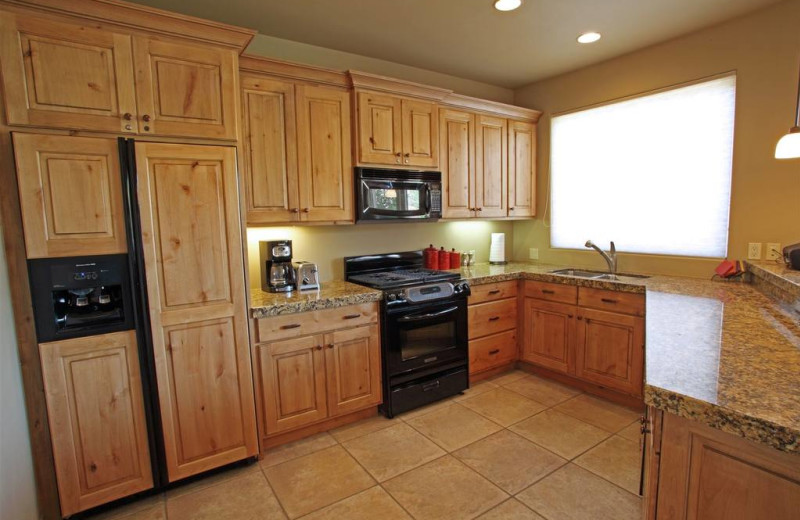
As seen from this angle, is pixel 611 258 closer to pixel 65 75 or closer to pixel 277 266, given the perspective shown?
pixel 277 266

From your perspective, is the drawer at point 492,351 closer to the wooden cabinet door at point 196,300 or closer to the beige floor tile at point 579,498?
the beige floor tile at point 579,498

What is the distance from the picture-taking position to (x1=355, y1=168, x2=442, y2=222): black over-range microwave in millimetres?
2918

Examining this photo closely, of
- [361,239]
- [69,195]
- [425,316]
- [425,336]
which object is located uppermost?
[69,195]

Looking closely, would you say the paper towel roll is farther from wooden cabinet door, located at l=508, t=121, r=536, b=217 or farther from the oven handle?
the oven handle

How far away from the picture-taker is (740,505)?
37.0 inches

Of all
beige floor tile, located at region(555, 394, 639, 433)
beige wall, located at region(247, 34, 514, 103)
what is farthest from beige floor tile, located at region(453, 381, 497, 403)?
beige wall, located at region(247, 34, 514, 103)

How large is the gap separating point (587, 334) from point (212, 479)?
9.09 feet

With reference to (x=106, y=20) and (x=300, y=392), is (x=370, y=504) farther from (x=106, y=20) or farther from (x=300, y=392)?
(x=106, y=20)

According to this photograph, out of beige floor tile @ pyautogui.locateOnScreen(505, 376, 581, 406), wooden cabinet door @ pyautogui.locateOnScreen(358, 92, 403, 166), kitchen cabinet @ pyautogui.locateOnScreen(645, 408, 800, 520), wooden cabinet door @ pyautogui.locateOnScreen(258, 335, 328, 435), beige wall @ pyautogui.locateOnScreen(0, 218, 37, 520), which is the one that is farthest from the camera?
beige floor tile @ pyautogui.locateOnScreen(505, 376, 581, 406)

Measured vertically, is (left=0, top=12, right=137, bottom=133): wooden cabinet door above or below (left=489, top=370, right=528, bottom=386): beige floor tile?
above

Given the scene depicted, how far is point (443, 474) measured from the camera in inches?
86.7

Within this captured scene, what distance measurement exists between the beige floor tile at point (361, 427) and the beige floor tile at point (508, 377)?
108 centimetres

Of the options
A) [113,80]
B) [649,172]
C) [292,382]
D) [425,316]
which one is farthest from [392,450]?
[649,172]

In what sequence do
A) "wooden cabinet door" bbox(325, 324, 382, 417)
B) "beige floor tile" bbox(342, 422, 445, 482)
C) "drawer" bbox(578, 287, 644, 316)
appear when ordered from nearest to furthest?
"beige floor tile" bbox(342, 422, 445, 482) < "wooden cabinet door" bbox(325, 324, 382, 417) < "drawer" bbox(578, 287, 644, 316)
